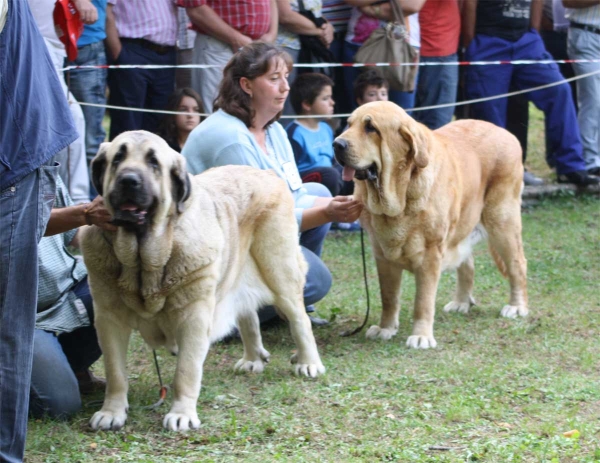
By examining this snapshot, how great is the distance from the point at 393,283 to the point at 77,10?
3222 millimetres

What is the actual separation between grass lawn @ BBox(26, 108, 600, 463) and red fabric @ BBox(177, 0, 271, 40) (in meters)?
2.55

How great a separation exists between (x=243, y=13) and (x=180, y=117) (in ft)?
3.48

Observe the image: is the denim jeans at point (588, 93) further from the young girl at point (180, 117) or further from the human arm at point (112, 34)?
the human arm at point (112, 34)

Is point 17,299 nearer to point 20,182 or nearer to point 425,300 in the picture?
point 20,182

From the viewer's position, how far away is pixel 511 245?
265 inches

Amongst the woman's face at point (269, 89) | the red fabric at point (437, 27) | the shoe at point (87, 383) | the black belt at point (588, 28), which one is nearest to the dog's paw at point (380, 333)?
the woman's face at point (269, 89)

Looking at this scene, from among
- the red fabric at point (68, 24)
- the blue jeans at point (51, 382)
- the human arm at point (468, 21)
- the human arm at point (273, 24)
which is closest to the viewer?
the blue jeans at point (51, 382)

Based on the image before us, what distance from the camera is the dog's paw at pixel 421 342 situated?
19.3ft

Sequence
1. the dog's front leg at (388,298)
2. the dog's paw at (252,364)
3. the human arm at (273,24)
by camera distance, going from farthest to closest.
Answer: the human arm at (273,24), the dog's front leg at (388,298), the dog's paw at (252,364)


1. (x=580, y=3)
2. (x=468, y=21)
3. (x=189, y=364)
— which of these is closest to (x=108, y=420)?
(x=189, y=364)

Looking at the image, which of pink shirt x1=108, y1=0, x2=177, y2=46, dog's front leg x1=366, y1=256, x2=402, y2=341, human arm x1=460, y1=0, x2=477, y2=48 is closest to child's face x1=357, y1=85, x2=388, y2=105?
human arm x1=460, y1=0, x2=477, y2=48

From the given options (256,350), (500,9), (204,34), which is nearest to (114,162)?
(256,350)

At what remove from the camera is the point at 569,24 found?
10531 millimetres

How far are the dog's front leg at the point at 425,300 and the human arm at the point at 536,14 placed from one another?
5.10 metres
